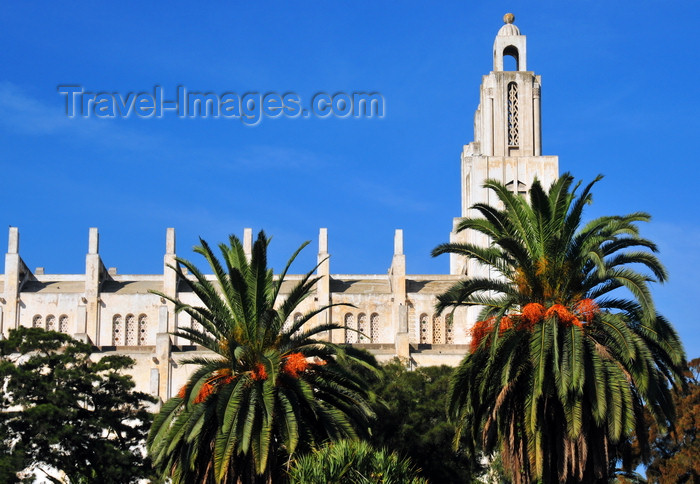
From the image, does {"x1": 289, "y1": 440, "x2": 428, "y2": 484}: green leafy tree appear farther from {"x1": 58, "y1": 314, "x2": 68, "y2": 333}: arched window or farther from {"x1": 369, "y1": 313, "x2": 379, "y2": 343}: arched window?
{"x1": 58, "y1": 314, "x2": 68, "y2": 333}: arched window

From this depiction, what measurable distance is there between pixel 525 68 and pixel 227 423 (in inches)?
1858

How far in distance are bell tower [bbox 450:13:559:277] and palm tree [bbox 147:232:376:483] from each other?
3774 centimetres

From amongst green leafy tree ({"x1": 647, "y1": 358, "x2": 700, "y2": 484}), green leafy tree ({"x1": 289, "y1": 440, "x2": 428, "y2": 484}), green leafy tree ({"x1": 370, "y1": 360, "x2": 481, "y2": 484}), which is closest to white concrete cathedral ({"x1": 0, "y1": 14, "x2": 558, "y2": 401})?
green leafy tree ({"x1": 370, "y1": 360, "x2": 481, "y2": 484})

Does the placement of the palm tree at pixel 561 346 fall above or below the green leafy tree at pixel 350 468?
above

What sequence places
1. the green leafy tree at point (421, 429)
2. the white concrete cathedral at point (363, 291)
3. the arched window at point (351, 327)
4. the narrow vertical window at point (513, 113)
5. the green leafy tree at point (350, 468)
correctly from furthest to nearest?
1. the narrow vertical window at point (513, 113)
2. the arched window at point (351, 327)
3. the white concrete cathedral at point (363, 291)
4. the green leafy tree at point (421, 429)
5. the green leafy tree at point (350, 468)

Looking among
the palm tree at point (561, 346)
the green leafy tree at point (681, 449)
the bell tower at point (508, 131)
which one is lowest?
the green leafy tree at point (681, 449)

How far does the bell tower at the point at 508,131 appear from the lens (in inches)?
2613

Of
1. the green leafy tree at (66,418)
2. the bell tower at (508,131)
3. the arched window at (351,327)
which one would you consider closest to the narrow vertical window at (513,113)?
the bell tower at (508,131)

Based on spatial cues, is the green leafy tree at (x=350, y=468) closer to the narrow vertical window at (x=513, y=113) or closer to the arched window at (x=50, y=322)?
the arched window at (x=50, y=322)

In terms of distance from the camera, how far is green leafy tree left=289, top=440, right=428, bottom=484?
23.6 m

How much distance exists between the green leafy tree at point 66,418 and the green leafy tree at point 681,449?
18.1m

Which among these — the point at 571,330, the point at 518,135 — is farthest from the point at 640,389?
the point at 518,135

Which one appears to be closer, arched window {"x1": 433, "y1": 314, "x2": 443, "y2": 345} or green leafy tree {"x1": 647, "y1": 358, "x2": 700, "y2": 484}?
green leafy tree {"x1": 647, "y1": 358, "x2": 700, "y2": 484}

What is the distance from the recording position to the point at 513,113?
6844 cm
